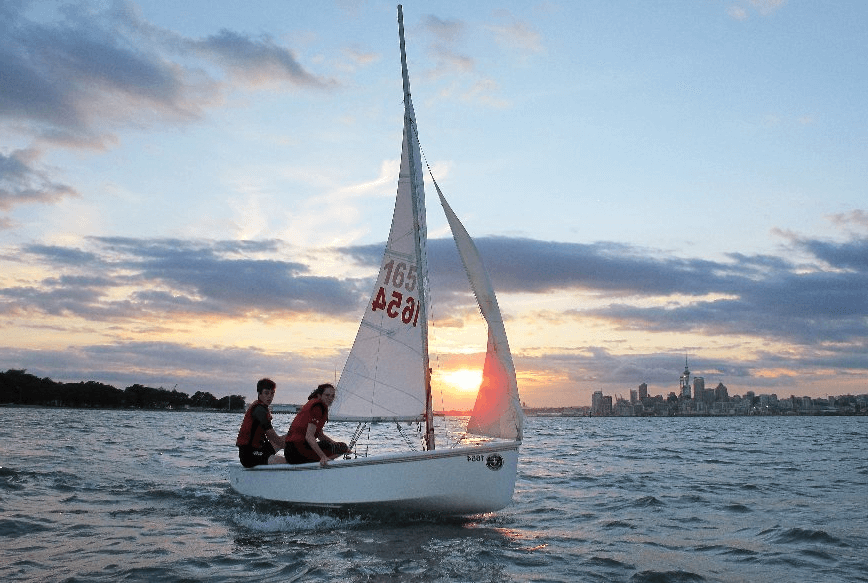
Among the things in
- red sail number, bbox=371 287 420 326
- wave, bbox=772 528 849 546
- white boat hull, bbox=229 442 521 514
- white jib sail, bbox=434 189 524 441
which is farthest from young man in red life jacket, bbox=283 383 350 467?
wave, bbox=772 528 849 546

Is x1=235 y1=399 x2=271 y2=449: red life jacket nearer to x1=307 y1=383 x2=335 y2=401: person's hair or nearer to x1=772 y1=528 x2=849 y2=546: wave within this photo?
x1=307 y1=383 x2=335 y2=401: person's hair

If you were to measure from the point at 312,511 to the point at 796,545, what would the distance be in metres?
8.68

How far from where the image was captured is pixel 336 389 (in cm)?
1465

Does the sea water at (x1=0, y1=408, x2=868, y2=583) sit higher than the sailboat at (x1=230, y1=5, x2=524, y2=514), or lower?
lower

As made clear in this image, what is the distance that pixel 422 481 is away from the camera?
40.8ft

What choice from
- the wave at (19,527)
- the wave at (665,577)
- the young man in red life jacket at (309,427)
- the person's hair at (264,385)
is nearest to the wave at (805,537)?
the wave at (665,577)

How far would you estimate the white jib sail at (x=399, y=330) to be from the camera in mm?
14117

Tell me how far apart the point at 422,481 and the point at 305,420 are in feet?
9.44

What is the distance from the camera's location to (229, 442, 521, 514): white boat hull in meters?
12.4

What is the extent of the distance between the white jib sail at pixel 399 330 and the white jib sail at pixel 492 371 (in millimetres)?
1195

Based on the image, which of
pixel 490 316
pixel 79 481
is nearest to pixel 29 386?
pixel 79 481

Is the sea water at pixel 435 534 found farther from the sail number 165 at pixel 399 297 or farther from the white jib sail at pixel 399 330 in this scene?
the sail number 165 at pixel 399 297

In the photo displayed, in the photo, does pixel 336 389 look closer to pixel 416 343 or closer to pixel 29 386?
pixel 416 343

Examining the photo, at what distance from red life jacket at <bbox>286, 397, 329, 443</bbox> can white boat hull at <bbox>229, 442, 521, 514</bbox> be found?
0.77 meters
